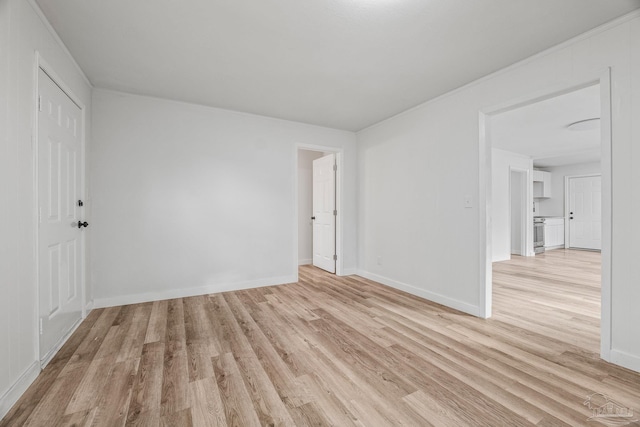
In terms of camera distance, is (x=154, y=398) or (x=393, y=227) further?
(x=393, y=227)

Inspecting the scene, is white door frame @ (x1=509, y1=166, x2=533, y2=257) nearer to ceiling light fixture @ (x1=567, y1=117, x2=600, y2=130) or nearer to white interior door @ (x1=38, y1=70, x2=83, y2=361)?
ceiling light fixture @ (x1=567, y1=117, x2=600, y2=130)

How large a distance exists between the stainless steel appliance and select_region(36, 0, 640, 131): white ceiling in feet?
20.2

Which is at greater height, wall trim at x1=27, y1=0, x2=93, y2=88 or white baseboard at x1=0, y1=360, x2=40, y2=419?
wall trim at x1=27, y1=0, x2=93, y2=88

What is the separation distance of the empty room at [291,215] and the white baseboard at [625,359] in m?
→ 0.01

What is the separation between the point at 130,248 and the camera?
329cm

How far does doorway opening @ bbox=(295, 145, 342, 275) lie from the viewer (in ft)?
15.6

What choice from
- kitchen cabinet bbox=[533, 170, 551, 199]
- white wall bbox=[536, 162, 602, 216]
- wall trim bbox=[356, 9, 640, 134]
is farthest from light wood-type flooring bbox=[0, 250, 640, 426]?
white wall bbox=[536, 162, 602, 216]

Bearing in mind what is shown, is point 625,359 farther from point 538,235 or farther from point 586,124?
point 538,235

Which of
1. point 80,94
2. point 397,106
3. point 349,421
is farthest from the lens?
point 397,106

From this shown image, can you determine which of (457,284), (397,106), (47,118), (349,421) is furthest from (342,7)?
(457,284)

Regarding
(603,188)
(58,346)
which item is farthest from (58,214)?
(603,188)

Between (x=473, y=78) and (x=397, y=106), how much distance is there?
99 centimetres

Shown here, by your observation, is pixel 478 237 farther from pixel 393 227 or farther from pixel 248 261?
pixel 248 261

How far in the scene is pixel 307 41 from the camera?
2.26 meters
